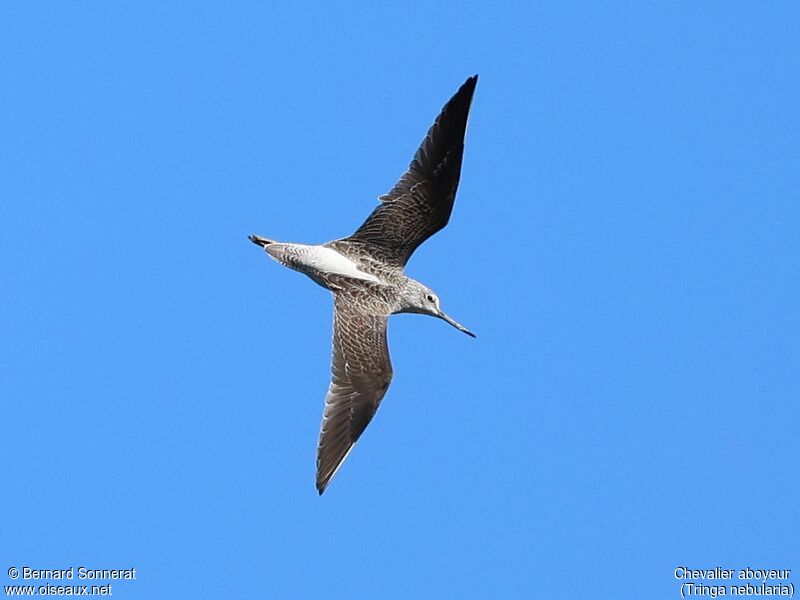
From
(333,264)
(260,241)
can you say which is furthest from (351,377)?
(260,241)

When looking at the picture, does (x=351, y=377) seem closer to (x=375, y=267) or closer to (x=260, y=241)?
(x=375, y=267)

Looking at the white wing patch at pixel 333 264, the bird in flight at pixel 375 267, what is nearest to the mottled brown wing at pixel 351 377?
the bird in flight at pixel 375 267

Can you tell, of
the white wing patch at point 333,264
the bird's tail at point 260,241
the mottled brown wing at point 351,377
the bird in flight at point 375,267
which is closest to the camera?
the mottled brown wing at point 351,377

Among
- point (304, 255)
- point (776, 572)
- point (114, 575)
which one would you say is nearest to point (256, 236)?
point (304, 255)

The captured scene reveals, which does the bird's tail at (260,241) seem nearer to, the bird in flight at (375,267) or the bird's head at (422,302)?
the bird in flight at (375,267)

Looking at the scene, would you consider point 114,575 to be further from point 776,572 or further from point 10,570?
point 776,572
